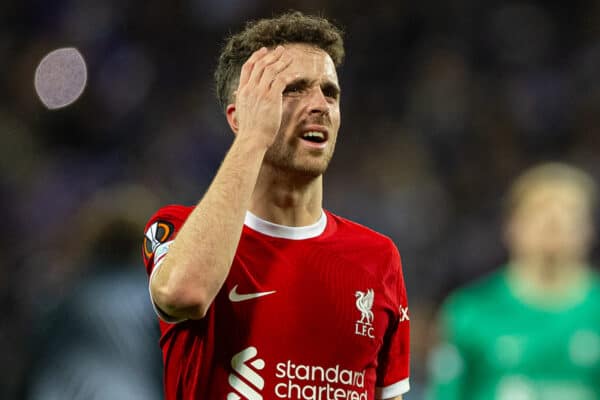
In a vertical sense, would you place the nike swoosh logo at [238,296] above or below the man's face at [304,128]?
below

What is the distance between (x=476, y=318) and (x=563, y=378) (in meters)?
0.52

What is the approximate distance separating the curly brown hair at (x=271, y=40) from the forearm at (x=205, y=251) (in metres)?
0.54

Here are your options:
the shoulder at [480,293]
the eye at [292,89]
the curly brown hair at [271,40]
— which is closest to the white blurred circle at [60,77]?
the shoulder at [480,293]

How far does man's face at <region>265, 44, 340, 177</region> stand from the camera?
2.75 metres

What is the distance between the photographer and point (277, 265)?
2695 millimetres

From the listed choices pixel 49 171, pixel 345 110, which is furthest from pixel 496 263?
pixel 49 171

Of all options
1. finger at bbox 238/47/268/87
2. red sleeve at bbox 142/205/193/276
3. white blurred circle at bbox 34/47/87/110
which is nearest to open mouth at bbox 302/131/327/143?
finger at bbox 238/47/268/87

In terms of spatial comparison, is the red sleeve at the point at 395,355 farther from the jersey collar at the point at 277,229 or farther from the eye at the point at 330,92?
the eye at the point at 330,92

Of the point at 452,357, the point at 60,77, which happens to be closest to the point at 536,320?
the point at 452,357

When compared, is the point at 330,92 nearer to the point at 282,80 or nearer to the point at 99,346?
the point at 282,80

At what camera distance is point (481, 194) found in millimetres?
8445

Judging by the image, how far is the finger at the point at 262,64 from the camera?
108 inches

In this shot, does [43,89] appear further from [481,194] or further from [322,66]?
[322,66]

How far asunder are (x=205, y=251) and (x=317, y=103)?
626 millimetres
